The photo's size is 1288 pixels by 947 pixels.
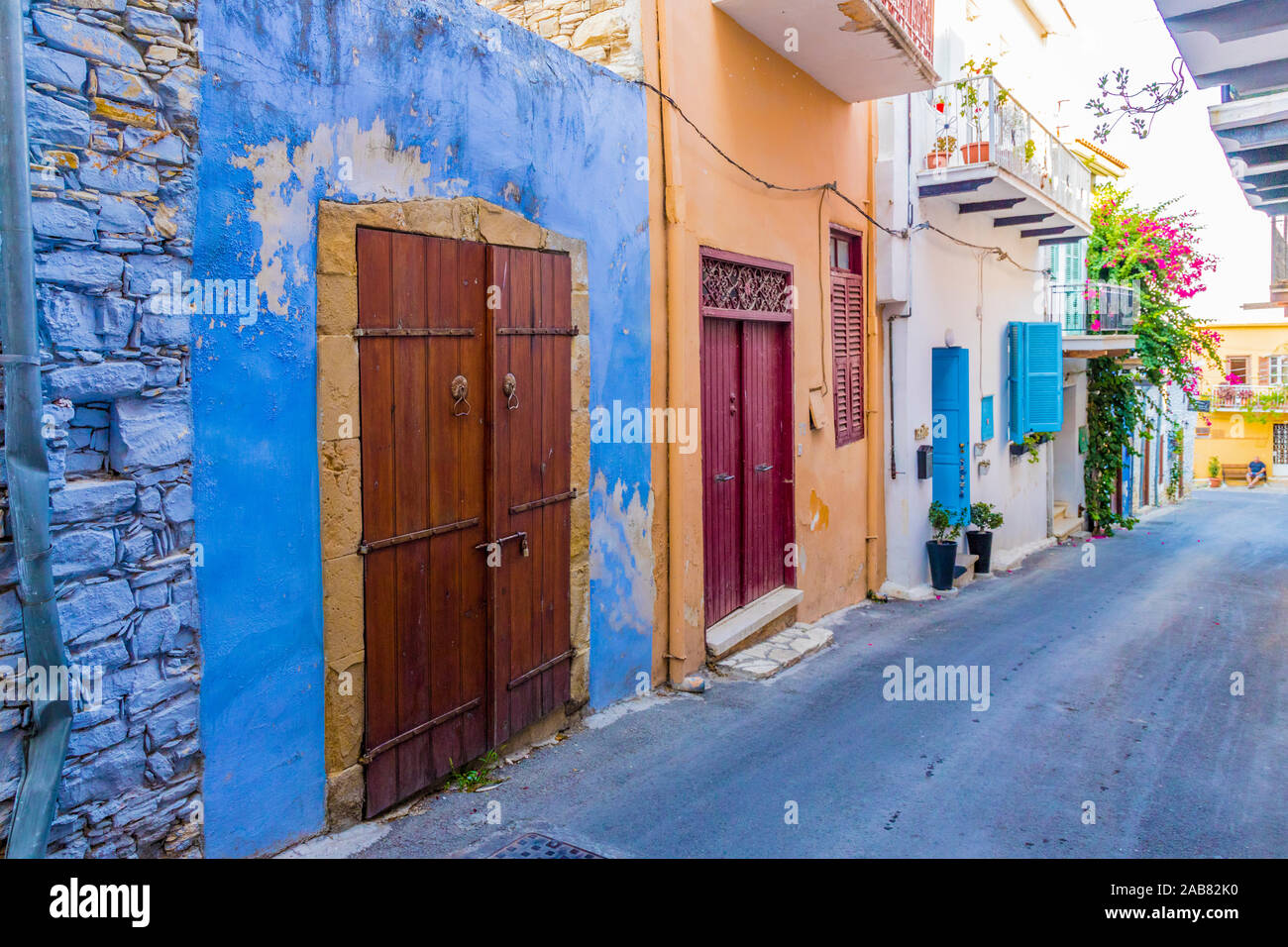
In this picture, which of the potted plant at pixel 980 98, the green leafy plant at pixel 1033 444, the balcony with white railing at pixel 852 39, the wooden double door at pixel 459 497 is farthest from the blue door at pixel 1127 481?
the wooden double door at pixel 459 497

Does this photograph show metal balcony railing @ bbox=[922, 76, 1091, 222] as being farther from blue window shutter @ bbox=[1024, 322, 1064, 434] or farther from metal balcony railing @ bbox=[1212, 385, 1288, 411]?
metal balcony railing @ bbox=[1212, 385, 1288, 411]

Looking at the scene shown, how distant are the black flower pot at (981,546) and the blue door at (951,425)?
0.40 metres

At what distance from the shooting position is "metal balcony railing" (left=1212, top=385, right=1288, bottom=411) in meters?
37.7

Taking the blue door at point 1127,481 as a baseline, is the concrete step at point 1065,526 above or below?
below

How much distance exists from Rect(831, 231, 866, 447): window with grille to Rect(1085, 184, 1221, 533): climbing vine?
9.88 meters

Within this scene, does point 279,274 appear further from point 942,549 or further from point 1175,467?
point 1175,467

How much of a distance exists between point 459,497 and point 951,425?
29.0 ft

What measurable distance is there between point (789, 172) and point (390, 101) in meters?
4.85

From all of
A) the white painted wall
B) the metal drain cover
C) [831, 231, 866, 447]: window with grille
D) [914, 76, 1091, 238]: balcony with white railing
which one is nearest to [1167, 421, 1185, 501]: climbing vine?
the white painted wall

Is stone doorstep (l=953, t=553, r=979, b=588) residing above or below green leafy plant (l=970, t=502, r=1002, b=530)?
below

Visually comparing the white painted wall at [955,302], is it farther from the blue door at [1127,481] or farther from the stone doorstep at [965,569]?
the blue door at [1127,481]

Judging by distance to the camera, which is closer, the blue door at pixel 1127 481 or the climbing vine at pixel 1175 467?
the blue door at pixel 1127 481

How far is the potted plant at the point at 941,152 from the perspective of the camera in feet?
36.1

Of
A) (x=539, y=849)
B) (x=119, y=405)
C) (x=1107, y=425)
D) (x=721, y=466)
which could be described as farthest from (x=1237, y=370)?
(x=119, y=405)
